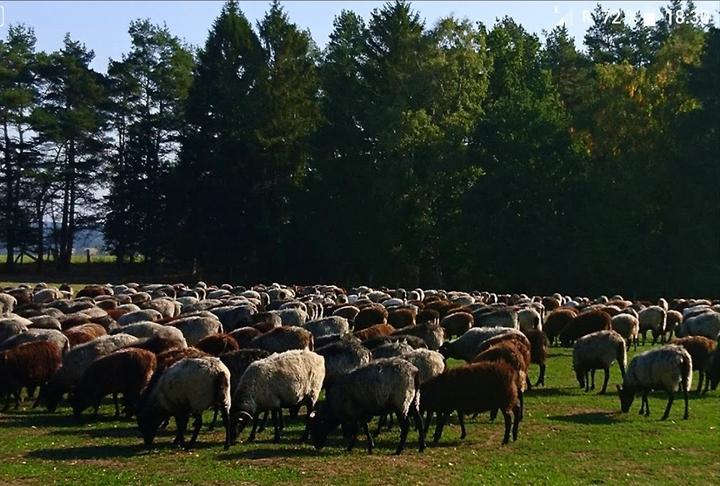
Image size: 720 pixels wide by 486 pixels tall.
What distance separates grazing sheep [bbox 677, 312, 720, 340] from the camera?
2641 cm

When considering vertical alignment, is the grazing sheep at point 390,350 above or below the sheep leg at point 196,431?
above

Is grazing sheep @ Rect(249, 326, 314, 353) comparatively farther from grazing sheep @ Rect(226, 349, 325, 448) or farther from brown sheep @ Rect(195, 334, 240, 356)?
grazing sheep @ Rect(226, 349, 325, 448)

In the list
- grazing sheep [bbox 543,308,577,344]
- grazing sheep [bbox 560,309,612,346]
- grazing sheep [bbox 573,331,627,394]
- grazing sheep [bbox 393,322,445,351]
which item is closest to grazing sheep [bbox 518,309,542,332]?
grazing sheep [bbox 543,308,577,344]

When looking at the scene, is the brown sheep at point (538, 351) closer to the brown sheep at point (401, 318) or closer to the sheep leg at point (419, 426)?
the sheep leg at point (419, 426)

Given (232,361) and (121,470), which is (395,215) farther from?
(121,470)

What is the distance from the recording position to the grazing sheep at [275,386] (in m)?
14.3

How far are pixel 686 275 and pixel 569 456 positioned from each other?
42.2 metres

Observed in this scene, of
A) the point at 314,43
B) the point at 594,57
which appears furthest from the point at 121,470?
the point at 594,57

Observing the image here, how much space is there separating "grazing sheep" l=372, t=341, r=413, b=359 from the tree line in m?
38.3

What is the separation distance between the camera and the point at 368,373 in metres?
13.9

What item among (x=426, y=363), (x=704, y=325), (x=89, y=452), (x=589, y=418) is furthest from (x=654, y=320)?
(x=89, y=452)

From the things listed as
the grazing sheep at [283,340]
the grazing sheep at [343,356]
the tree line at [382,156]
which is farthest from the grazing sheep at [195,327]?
the tree line at [382,156]

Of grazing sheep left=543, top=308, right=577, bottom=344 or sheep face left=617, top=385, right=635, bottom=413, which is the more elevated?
grazing sheep left=543, top=308, right=577, bottom=344

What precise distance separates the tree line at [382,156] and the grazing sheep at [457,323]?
2825cm
